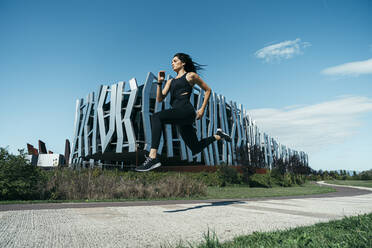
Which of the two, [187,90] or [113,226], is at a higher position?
[187,90]

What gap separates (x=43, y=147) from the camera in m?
53.2

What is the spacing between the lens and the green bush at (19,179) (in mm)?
7679

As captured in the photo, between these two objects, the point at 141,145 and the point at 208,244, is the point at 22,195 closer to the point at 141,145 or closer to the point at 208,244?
the point at 208,244

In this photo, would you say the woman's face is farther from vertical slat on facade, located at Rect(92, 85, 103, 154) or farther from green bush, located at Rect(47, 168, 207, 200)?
vertical slat on facade, located at Rect(92, 85, 103, 154)

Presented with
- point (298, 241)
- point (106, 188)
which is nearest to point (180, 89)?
point (298, 241)

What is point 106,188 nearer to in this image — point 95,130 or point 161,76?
point 161,76

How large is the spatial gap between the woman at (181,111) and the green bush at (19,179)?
571 centimetres

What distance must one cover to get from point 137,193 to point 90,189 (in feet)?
5.53

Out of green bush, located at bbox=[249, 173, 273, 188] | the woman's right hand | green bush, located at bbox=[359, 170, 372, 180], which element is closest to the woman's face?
the woman's right hand

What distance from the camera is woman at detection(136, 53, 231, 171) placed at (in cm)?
446

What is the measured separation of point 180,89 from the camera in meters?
4.76

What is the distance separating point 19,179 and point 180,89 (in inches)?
261

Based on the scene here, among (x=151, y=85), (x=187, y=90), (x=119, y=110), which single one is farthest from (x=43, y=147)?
(x=187, y=90)

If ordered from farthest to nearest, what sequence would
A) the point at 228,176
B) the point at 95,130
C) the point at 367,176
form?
1. the point at 367,176
2. the point at 95,130
3. the point at 228,176
